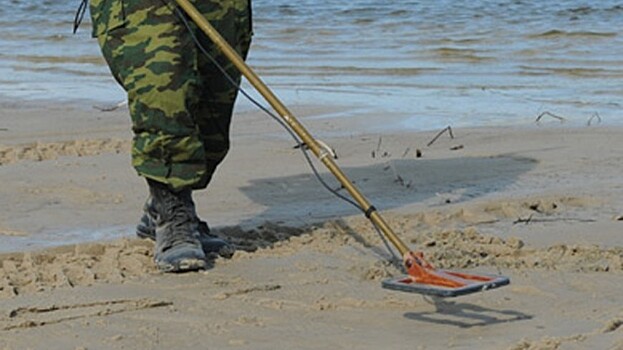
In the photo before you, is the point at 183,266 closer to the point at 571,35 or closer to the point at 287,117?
the point at 287,117

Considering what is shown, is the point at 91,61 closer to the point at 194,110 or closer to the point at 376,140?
the point at 376,140

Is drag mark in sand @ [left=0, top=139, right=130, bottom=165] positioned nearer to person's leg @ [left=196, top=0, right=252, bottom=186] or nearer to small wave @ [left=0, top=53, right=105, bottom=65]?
person's leg @ [left=196, top=0, right=252, bottom=186]

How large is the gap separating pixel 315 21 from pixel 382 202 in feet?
39.8

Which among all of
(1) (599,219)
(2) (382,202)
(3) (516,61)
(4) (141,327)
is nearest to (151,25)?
(4) (141,327)

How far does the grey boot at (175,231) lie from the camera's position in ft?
13.9

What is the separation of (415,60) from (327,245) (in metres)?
7.40

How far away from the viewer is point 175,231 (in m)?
4.39

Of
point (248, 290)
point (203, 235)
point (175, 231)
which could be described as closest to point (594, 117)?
point (203, 235)

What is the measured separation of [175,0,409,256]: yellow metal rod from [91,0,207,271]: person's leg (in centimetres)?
14

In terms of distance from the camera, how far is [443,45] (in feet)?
43.2

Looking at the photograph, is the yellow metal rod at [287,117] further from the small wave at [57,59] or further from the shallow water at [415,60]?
the small wave at [57,59]

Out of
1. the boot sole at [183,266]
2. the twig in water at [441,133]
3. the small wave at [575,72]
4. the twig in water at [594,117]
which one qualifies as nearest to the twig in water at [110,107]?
the twig in water at [441,133]

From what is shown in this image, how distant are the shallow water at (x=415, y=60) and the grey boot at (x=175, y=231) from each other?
3.29m

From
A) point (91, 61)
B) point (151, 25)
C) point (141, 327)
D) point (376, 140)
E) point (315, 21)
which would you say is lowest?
point (315, 21)
